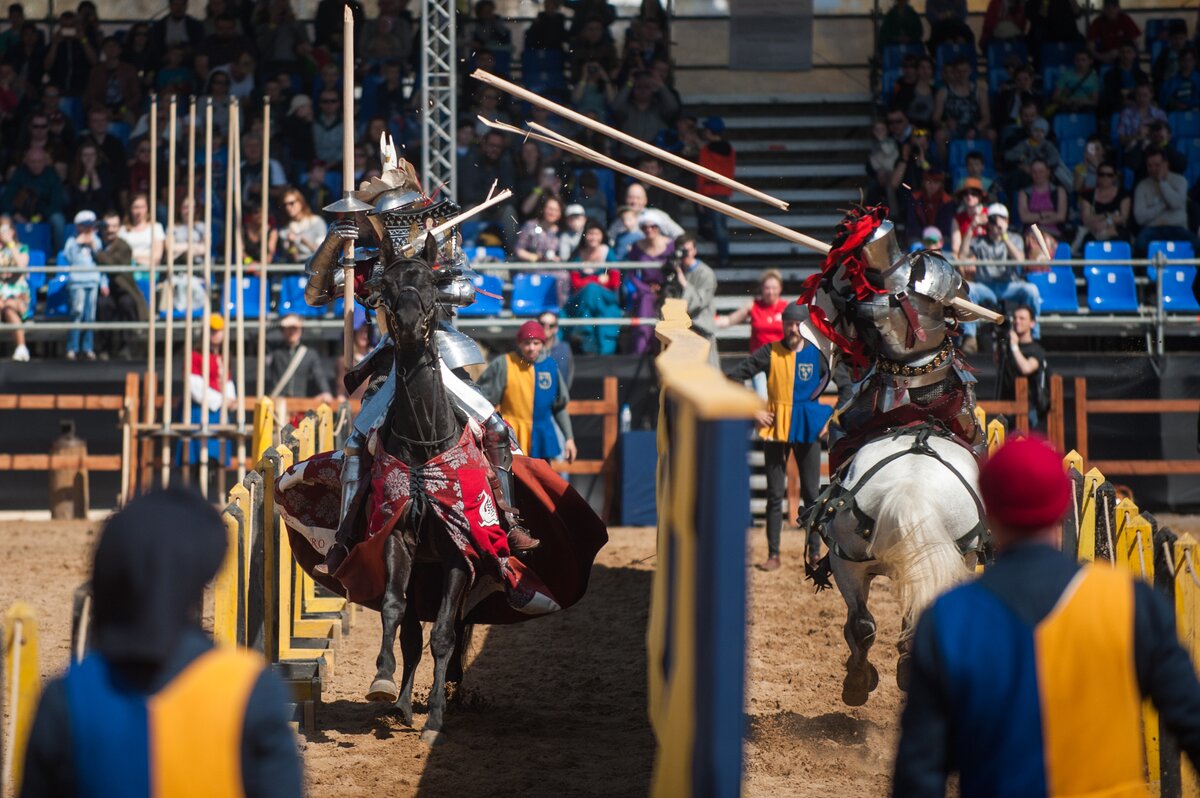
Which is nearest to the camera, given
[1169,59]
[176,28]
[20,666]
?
[20,666]

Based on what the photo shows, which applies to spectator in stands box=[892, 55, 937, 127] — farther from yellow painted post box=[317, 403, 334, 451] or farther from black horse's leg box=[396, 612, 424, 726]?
black horse's leg box=[396, 612, 424, 726]

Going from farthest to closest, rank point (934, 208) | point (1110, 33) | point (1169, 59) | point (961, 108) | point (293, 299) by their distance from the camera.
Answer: point (1110, 33), point (1169, 59), point (961, 108), point (293, 299), point (934, 208)

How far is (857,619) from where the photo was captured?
684cm

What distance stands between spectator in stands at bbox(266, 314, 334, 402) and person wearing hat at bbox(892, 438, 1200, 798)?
10.9 m

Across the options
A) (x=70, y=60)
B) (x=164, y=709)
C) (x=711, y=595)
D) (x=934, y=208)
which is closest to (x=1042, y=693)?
(x=711, y=595)

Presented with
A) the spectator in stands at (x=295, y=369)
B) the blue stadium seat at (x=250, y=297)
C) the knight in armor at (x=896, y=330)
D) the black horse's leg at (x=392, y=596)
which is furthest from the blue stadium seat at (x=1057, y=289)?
the black horse's leg at (x=392, y=596)

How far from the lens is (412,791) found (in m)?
6.01

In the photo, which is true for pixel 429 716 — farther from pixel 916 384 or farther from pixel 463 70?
pixel 463 70

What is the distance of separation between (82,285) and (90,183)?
198 centimetres

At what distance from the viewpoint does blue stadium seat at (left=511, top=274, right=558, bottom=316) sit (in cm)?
1450

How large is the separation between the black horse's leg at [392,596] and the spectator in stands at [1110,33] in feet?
41.3

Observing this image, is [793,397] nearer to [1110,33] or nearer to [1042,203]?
[1042,203]

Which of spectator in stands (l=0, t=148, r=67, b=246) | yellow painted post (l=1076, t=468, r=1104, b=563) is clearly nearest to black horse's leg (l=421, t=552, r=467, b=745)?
yellow painted post (l=1076, t=468, r=1104, b=563)

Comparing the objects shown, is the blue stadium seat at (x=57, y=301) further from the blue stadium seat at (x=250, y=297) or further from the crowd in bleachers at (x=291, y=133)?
the blue stadium seat at (x=250, y=297)
